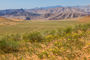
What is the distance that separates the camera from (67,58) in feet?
19.6

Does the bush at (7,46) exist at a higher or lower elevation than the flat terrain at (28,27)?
higher

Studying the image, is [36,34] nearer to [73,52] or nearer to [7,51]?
[7,51]

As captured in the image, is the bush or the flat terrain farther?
the flat terrain

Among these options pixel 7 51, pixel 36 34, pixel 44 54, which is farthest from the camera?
pixel 36 34

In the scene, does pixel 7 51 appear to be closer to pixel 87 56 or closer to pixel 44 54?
pixel 44 54

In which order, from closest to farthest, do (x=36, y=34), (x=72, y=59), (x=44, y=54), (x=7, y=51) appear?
(x=72, y=59) < (x=44, y=54) < (x=7, y=51) < (x=36, y=34)

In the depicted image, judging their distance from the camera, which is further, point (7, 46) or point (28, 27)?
point (28, 27)

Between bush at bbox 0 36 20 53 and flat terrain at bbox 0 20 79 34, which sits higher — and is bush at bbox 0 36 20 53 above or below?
above

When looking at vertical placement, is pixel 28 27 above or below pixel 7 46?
below

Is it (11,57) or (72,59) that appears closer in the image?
(72,59)

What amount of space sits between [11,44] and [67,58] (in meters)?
3.31

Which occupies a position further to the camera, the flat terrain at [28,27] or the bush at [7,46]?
the flat terrain at [28,27]

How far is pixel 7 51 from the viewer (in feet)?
24.7

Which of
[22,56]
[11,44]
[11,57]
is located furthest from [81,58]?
[11,44]
